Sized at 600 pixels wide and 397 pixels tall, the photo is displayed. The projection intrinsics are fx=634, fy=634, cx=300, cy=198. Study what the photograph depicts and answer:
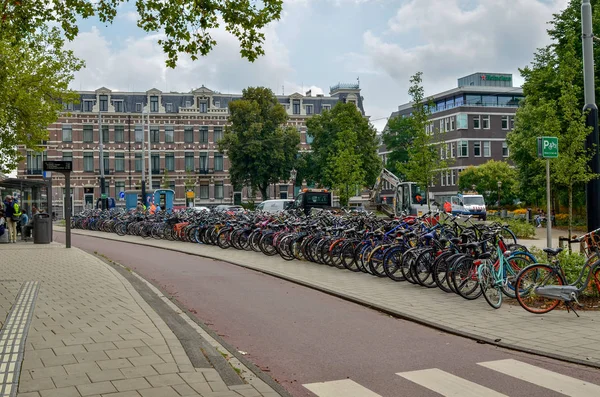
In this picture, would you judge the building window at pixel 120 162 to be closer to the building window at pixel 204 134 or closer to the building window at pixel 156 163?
the building window at pixel 156 163

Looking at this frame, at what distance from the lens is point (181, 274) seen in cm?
1408

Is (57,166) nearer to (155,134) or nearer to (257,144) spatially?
(257,144)

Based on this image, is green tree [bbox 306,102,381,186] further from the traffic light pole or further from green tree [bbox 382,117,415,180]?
the traffic light pole

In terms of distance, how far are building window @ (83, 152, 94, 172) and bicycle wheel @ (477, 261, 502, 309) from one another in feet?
201

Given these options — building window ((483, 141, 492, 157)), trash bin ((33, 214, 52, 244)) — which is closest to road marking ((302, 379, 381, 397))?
trash bin ((33, 214, 52, 244))

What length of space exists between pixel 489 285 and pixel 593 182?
4032mm

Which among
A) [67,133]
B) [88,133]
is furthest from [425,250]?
[67,133]

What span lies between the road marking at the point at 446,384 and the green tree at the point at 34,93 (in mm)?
20743

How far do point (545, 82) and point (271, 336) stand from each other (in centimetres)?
2845

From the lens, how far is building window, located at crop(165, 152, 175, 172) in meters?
66.8

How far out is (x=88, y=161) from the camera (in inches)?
2579

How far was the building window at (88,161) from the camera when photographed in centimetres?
6531

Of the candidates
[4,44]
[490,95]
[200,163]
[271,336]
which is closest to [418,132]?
[4,44]

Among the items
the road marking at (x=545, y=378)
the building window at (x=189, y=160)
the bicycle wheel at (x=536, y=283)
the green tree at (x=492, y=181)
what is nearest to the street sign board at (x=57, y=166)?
the bicycle wheel at (x=536, y=283)
